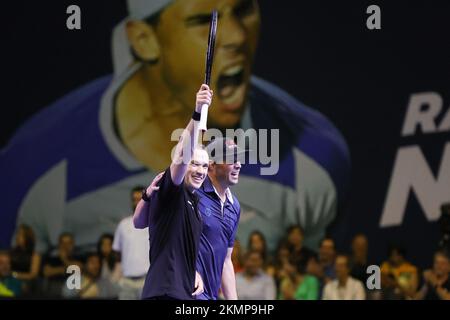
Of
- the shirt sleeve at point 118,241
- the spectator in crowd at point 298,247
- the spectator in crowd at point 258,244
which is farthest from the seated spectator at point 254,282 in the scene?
the shirt sleeve at point 118,241

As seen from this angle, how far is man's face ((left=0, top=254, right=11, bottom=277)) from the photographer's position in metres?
12.1

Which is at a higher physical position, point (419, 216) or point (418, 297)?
point (419, 216)

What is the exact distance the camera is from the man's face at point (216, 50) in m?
12.8

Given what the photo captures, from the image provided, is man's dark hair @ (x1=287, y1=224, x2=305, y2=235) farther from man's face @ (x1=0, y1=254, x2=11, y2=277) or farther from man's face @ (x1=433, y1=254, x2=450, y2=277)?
man's face @ (x1=0, y1=254, x2=11, y2=277)

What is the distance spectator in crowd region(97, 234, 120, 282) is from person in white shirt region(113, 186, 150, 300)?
34 centimetres

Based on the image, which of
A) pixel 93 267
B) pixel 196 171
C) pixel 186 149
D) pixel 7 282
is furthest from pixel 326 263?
pixel 186 149

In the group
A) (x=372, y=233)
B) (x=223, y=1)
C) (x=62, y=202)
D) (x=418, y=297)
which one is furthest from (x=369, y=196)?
(x=62, y=202)

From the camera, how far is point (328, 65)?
12844 millimetres

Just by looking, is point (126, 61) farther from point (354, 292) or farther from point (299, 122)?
point (354, 292)

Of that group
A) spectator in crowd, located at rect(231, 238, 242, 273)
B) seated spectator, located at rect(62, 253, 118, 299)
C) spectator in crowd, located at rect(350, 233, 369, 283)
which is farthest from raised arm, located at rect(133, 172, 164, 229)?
spectator in crowd, located at rect(350, 233, 369, 283)

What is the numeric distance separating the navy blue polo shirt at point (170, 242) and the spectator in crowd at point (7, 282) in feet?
17.7

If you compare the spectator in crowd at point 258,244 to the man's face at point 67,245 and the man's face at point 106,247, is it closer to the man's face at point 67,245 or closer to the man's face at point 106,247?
the man's face at point 106,247

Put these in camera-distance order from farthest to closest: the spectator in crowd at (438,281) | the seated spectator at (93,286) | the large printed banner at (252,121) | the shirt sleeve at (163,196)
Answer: the large printed banner at (252,121) < the seated spectator at (93,286) < the spectator in crowd at (438,281) < the shirt sleeve at (163,196)

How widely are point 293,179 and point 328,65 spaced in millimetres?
1431
